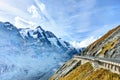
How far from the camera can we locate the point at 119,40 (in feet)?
327

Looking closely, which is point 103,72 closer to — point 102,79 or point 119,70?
point 102,79

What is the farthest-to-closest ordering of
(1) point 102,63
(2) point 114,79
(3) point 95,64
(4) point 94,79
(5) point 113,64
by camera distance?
(3) point 95,64
(1) point 102,63
(4) point 94,79
(5) point 113,64
(2) point 114,79

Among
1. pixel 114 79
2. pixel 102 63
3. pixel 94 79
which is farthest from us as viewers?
pixel 102 63

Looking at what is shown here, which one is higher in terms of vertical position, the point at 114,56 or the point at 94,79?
the point at 114,56

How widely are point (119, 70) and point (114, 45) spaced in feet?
138

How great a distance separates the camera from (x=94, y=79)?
6812cm

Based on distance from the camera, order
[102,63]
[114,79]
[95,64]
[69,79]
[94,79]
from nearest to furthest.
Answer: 1. [114,79]
2. [94,79]
3. [102,63]
4. [95,64]
5. [69,79]

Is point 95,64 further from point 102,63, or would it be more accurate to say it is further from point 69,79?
point 69,79

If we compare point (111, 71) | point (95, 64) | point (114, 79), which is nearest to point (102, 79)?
point (111, 71)

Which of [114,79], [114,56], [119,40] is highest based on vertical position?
[119,40]

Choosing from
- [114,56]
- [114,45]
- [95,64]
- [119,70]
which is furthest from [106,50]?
[119,70]

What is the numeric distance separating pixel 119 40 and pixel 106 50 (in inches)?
233

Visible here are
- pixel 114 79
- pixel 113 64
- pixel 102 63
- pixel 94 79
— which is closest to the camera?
pixel 114 79

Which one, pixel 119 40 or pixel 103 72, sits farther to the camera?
pixel 119 40
